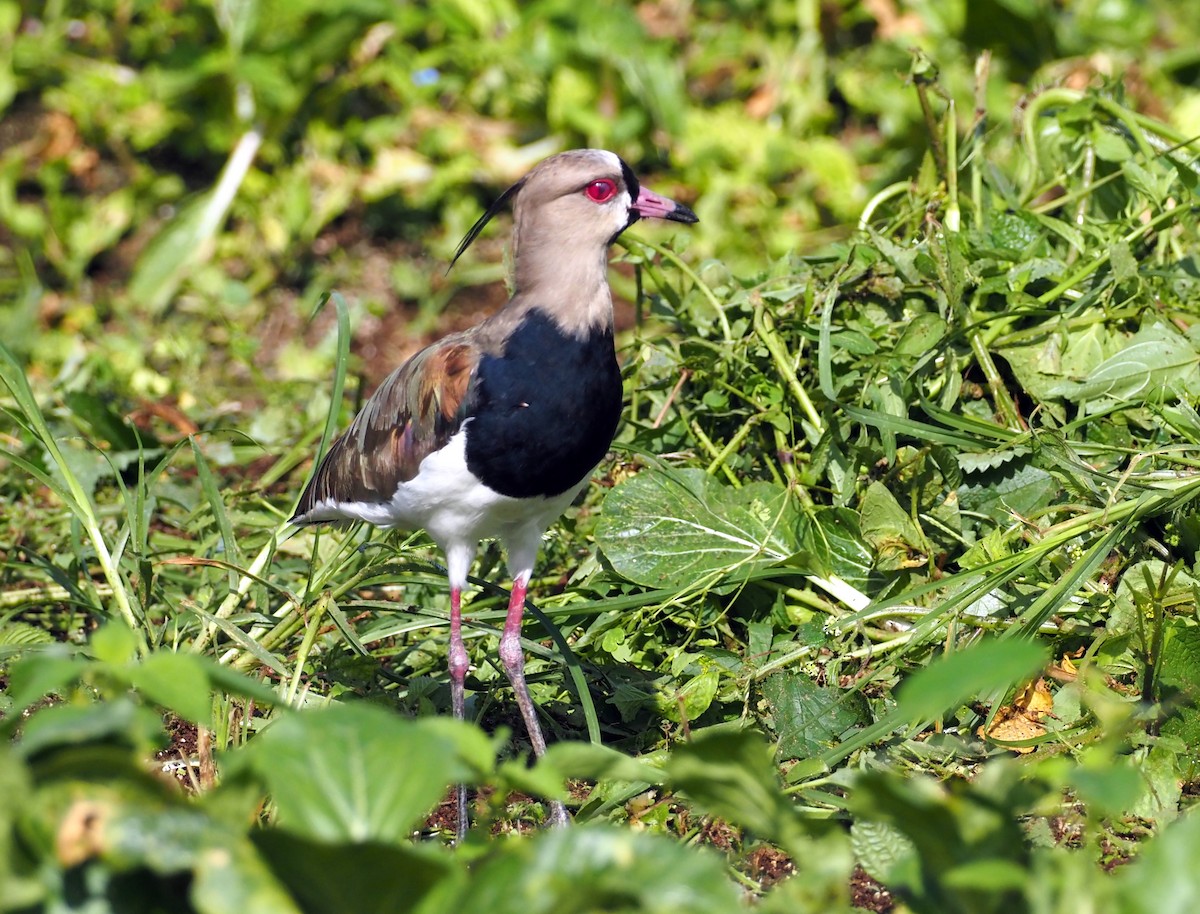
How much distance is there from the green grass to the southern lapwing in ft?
0.82

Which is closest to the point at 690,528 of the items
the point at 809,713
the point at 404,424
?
the point at 809,713

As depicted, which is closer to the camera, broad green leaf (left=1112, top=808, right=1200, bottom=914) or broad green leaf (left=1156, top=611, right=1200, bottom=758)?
broad green leaf (left=1112, top=808, right=1200, bottom=914)

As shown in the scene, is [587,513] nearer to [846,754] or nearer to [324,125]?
[846,754]

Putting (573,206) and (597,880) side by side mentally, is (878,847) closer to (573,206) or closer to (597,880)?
(597,880)

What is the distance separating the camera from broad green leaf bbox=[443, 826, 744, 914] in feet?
6.20

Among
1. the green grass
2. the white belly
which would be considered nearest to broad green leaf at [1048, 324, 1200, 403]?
the green grass

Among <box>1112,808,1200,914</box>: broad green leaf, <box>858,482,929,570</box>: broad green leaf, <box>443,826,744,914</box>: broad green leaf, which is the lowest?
<box>858,482,929,570</box>: broad green leaf

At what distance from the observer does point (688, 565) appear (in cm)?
377

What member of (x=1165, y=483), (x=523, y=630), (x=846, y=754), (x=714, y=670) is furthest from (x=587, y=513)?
(x=1165, y=483)

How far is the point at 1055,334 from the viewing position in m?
4.01

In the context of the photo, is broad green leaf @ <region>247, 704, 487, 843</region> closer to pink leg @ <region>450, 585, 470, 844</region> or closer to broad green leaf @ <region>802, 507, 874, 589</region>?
pink leg @ <region>450, 585, 470, 844</region>

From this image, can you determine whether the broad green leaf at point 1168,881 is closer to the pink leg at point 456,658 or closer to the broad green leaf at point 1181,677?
the broad green leaf at point 1181,677

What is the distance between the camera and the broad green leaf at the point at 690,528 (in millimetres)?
3775

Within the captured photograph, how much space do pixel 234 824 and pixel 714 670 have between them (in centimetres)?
179
